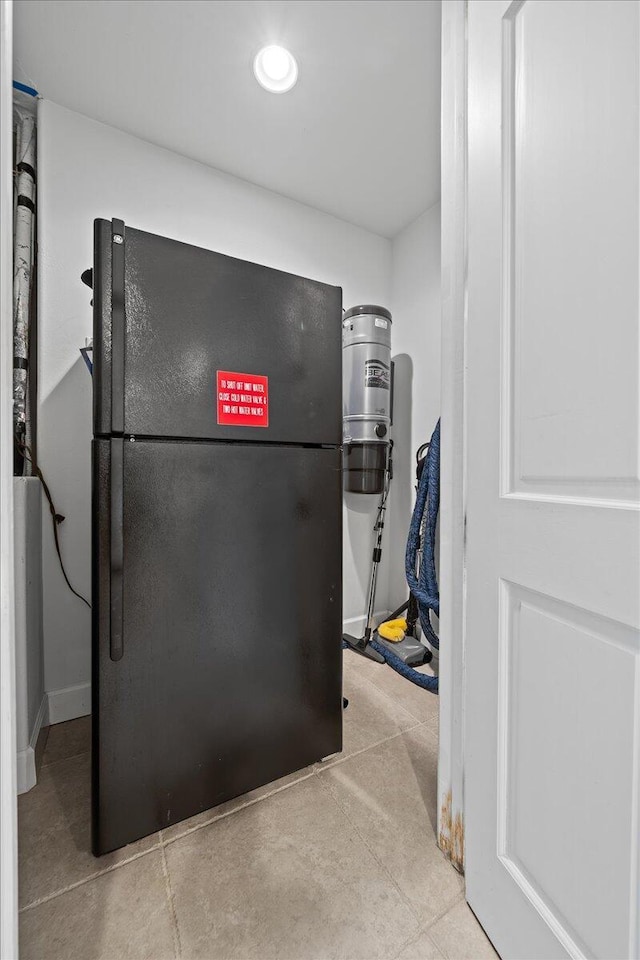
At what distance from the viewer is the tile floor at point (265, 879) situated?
946 mm

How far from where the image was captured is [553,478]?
768mm

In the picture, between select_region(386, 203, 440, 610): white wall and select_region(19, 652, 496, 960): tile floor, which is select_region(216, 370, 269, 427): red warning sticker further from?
select_region(386, 203, 440, 610): white wall

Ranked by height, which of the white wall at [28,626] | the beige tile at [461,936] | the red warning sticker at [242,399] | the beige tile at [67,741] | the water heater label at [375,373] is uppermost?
the water heater label at [375,373]

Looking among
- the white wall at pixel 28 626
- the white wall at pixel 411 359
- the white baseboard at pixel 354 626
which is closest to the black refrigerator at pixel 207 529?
the white wall at pixel 28 626

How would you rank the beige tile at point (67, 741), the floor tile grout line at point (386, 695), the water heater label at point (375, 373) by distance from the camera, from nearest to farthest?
the beige tile at point (67, 741), the floor tile grout line at point (386, 695), the water heater label at point (375, 373)

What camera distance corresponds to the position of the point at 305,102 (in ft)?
5.89

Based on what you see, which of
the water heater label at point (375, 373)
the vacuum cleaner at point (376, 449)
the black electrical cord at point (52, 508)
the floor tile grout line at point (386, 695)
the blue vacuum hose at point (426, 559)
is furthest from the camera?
the water heater label at point (375, 373)

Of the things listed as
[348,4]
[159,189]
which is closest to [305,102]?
[348,4]

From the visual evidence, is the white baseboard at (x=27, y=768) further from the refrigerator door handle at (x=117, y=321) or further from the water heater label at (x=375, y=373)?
the water heater label at (x=375, y=373)

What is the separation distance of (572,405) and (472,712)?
2.46 feet

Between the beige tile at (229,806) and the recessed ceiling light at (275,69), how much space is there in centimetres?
271

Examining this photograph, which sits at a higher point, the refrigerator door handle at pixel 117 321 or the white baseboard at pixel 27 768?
the refrigerator door handle at pixel 117 321

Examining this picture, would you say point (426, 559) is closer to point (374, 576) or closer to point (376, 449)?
point (374, 576)

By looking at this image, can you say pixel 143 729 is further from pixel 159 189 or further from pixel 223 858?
pixel 159 189
